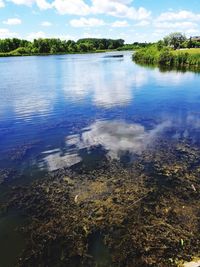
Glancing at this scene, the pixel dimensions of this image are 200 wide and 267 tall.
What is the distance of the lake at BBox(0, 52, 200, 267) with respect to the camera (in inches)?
635

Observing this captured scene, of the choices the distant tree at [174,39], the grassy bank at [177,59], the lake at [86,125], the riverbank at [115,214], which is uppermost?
the distant tree at [174,39]

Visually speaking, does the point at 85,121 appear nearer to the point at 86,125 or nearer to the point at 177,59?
the point at 86,125

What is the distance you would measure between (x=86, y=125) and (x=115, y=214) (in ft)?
40.4

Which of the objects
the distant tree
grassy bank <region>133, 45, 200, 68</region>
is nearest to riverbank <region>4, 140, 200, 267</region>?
grassy bank <region>133, 45, 200, 68</region>

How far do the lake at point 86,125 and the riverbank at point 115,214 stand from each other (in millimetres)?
1005

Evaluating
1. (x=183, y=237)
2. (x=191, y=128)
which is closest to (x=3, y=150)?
(x=183, y=237)

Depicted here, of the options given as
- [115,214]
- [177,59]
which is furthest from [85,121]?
[177,59]

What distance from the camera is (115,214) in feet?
37.1

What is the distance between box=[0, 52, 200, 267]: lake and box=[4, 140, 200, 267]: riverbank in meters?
1.01

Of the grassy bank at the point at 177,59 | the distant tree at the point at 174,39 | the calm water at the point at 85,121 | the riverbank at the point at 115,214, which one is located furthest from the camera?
the distant tree at the point at 174,39

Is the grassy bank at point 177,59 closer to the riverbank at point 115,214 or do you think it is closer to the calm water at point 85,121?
the calm water at point 85,121

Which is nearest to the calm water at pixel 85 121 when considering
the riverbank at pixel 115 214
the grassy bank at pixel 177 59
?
the riverbank at pixel 115 214

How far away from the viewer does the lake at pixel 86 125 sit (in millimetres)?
16141

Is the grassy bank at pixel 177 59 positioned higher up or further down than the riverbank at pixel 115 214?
higher up
